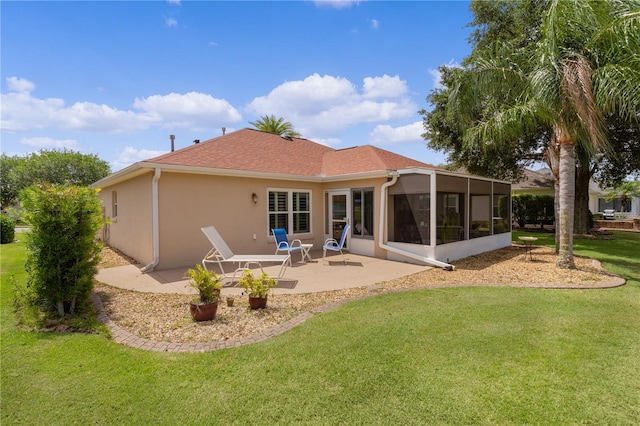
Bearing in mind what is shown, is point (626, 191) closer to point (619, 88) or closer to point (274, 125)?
point (619, 88)

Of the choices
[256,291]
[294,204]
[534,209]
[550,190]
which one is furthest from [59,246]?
[550,190]

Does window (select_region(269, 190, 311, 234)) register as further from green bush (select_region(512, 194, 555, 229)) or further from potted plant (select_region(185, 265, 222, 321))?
green bush (select_region(512, 194, 555, 229))

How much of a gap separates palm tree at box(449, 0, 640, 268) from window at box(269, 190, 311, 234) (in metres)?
7.38

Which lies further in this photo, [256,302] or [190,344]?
[256,302]

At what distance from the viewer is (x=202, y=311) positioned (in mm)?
5414

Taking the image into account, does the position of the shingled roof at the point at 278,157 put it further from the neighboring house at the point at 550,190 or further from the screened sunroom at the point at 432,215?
the neighboring house at the point at 550,190

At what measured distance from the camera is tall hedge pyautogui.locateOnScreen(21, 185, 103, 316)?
5.43m

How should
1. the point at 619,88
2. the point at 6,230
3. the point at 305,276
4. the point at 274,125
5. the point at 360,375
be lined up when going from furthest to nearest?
1. the point at 274,125
2. the point at 6,230
3. the point at 305,276
4. the point at 619,88
5. the point at 360,375

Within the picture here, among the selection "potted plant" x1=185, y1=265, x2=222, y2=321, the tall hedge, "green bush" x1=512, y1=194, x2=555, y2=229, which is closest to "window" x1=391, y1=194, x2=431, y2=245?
"potted plant" x1=185, y1=265, x2=222, y2=321

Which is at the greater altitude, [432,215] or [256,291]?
[432,215]

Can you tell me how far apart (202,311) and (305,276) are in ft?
12.6

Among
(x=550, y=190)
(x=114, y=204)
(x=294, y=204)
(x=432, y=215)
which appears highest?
(x=550, y=190)

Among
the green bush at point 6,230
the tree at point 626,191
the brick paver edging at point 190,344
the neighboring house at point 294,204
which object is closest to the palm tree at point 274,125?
the neighboring house at point 294,204

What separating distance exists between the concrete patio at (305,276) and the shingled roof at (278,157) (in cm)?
339
